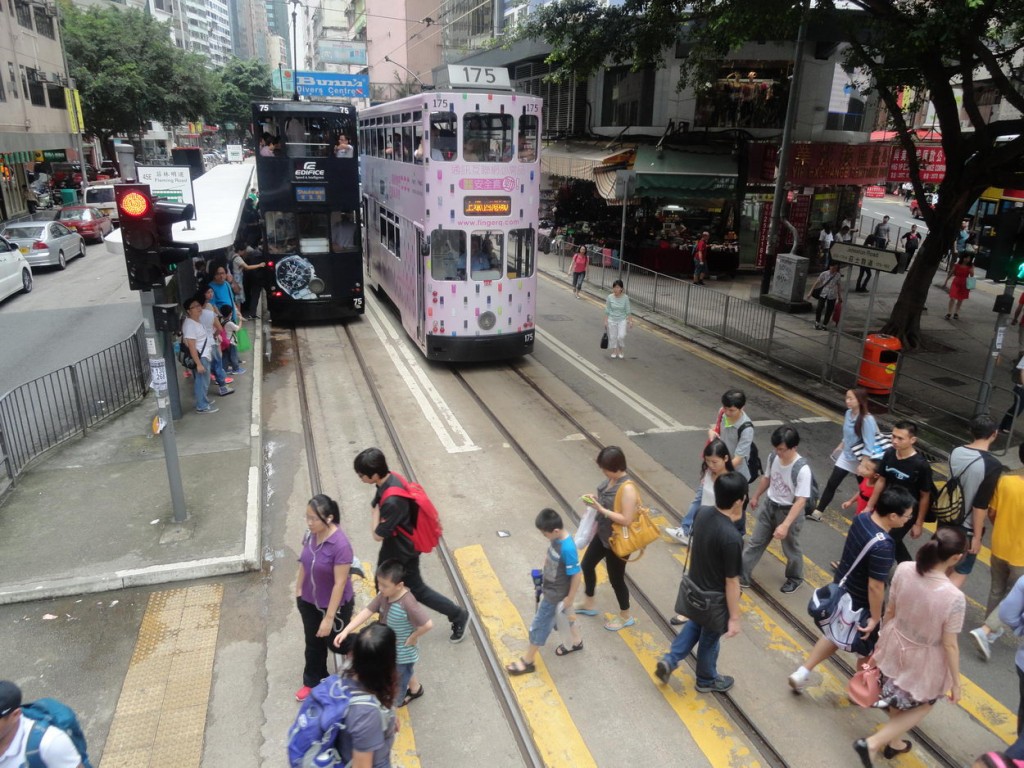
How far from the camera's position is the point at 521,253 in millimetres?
12562

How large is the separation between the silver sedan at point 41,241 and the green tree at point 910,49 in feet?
52.0

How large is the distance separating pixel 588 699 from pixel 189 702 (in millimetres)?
2797

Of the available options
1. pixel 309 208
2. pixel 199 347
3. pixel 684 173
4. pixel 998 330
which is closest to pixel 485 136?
pixel 309 208

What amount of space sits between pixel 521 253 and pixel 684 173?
35.5 feet

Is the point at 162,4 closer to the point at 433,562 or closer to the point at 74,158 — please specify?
the point at 74,158

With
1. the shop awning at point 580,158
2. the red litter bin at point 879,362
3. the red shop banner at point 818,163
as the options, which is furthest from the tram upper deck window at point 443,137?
the red shop banner at point 818,163

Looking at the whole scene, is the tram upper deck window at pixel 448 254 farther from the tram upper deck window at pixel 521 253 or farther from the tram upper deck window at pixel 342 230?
the tram upper deck window at pixel 342 230

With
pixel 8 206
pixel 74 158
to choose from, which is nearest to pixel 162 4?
pixel 74 158

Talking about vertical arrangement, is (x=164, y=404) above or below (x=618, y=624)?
above

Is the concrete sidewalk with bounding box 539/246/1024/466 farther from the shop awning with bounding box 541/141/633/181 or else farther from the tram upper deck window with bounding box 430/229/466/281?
the tram upper deck window with bounding box 430/229/466/281

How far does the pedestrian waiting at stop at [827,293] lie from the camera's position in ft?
53.5

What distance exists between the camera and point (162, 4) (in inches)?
4129

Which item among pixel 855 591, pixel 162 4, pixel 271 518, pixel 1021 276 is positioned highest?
pixel 162 4

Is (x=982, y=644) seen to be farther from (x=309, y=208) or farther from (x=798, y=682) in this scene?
(x=309, y=208)
